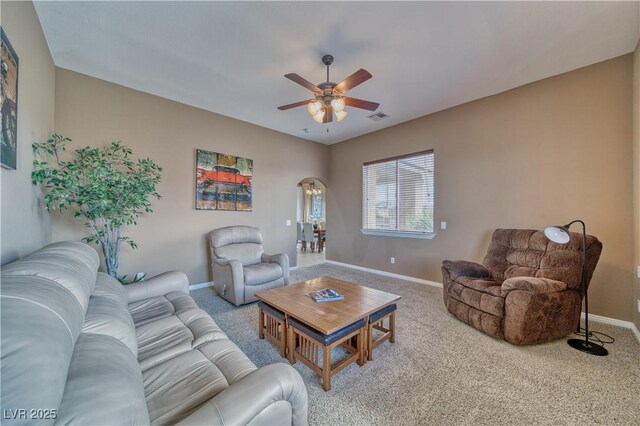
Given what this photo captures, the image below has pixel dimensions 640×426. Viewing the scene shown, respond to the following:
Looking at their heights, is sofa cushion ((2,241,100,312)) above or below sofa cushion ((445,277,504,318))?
above

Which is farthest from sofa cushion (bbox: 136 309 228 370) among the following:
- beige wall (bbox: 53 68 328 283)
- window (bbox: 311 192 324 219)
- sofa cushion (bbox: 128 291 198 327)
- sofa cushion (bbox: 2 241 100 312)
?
window (bbox: 311 192 324 219)

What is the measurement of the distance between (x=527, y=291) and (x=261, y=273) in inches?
115

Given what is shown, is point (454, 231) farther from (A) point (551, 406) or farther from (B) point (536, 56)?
(A) point (551, 406)

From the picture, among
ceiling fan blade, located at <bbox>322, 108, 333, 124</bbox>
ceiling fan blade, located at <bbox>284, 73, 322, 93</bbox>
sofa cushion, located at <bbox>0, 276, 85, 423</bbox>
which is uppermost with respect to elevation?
ceiling fan blade, located at <bbox>284, 73, 322, 93</bbox>

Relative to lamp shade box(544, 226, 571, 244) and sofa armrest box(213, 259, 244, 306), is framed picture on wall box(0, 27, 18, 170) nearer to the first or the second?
sofa armrest box(213, 259, 244, 306)

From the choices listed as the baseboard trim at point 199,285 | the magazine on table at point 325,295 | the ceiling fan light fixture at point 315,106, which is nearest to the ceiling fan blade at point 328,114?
the ceiling fan light fixture at point 315,106

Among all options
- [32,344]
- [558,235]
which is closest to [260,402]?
[32,344]

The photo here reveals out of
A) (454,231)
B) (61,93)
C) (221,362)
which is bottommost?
(221,362)

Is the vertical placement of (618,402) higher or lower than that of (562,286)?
Answer: lower

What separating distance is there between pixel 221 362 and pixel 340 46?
115 inches

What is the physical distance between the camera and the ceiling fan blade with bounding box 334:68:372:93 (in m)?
2.08

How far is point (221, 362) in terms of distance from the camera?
1.34m

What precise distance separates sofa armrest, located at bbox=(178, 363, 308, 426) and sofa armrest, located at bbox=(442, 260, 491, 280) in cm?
244

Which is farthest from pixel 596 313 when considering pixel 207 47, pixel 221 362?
pixel 207 47
